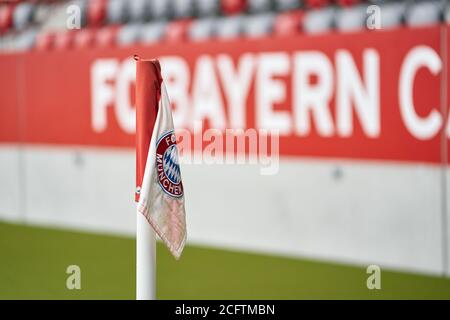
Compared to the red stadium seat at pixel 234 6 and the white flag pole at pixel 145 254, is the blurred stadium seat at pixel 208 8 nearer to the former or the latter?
the red stadium seat at pixel 234 6

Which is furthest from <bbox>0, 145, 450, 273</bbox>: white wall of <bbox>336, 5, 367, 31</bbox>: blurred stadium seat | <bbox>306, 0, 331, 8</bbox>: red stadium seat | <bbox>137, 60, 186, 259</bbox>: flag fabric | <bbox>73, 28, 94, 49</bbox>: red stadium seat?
<bbox>137, 60, 186, 259</bbox>: flag fabric

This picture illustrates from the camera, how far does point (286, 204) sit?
592 cm

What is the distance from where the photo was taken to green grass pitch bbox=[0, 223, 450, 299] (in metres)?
4.78

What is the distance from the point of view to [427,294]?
4.70m

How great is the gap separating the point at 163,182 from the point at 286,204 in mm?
3212

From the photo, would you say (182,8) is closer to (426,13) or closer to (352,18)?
(352,18)

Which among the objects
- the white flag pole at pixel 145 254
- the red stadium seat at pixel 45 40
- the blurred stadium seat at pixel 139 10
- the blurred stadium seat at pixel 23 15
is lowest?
the white flag pole at pixel 145 254

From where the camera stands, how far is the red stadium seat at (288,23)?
21.7ft

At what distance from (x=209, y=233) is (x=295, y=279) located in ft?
4.27

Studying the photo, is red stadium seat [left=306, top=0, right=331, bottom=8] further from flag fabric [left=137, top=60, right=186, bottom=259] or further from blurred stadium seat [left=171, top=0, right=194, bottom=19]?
flag fabric [left=137, top=60, right=186, bottom=259]

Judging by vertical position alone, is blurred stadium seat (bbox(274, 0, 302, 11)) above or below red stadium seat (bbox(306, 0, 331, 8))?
above

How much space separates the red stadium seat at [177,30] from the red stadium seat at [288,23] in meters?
0.79

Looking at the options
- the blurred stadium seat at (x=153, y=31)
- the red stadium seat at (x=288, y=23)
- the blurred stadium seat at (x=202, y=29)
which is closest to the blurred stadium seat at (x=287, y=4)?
the red stadium seat at (x=288, y=23)

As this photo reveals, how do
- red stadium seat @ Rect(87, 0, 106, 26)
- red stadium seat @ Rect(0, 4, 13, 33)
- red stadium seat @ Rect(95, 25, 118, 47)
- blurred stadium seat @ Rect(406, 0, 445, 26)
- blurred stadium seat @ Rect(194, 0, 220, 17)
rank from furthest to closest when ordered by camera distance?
red stadium seat @ Rect(0, 4, 13, 33) < red stadium seat @ Rect(87, 0, 106, 26) < red stadium seat @ Rect(95, 25, 118, 47) < blurred stadium seat @ Rect(194, 0, 220, 17) < blurred stadium seat @ Rect(406, 0, 445, 26)
